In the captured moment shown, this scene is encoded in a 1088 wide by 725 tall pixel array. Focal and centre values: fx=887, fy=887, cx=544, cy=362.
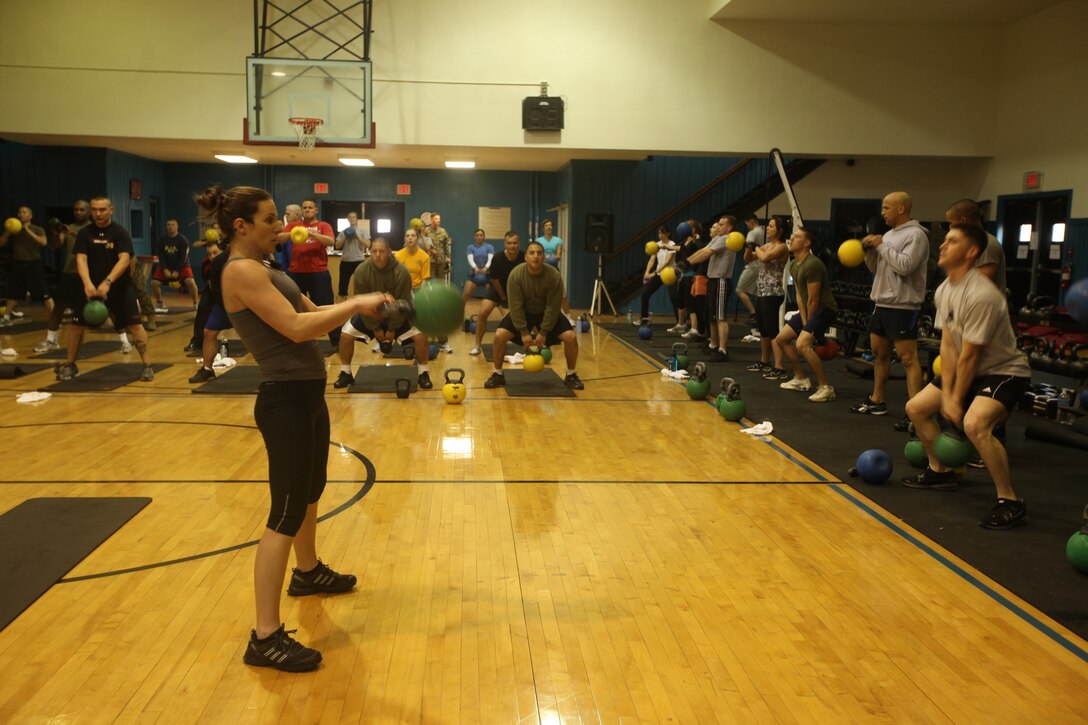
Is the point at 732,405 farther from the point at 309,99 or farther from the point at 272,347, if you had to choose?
the point at 309,99

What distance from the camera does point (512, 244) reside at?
877 centimetres

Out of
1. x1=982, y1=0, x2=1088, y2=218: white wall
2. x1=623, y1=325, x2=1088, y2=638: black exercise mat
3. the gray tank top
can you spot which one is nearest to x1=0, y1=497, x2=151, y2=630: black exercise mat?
the gray tank top

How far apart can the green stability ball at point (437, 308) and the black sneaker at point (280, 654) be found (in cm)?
125

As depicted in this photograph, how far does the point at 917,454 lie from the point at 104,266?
6023mm

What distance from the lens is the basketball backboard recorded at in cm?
1093

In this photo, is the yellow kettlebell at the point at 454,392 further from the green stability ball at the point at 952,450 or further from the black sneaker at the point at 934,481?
the green stability ball at the point at 952,450

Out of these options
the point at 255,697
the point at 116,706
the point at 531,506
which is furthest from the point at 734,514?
the point at 116,706

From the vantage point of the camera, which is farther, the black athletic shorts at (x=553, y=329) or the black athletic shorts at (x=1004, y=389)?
the black athletic shorts at (x=553, y=329)

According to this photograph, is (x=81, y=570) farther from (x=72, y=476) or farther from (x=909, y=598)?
(x=909, y=598)

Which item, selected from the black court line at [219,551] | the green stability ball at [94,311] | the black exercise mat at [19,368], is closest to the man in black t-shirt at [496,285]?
the green stability ball at [94,311]

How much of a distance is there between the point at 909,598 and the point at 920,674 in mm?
616

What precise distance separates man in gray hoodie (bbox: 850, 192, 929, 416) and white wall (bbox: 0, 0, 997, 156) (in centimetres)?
667

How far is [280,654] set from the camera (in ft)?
8.80

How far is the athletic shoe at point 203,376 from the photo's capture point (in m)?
7.46
